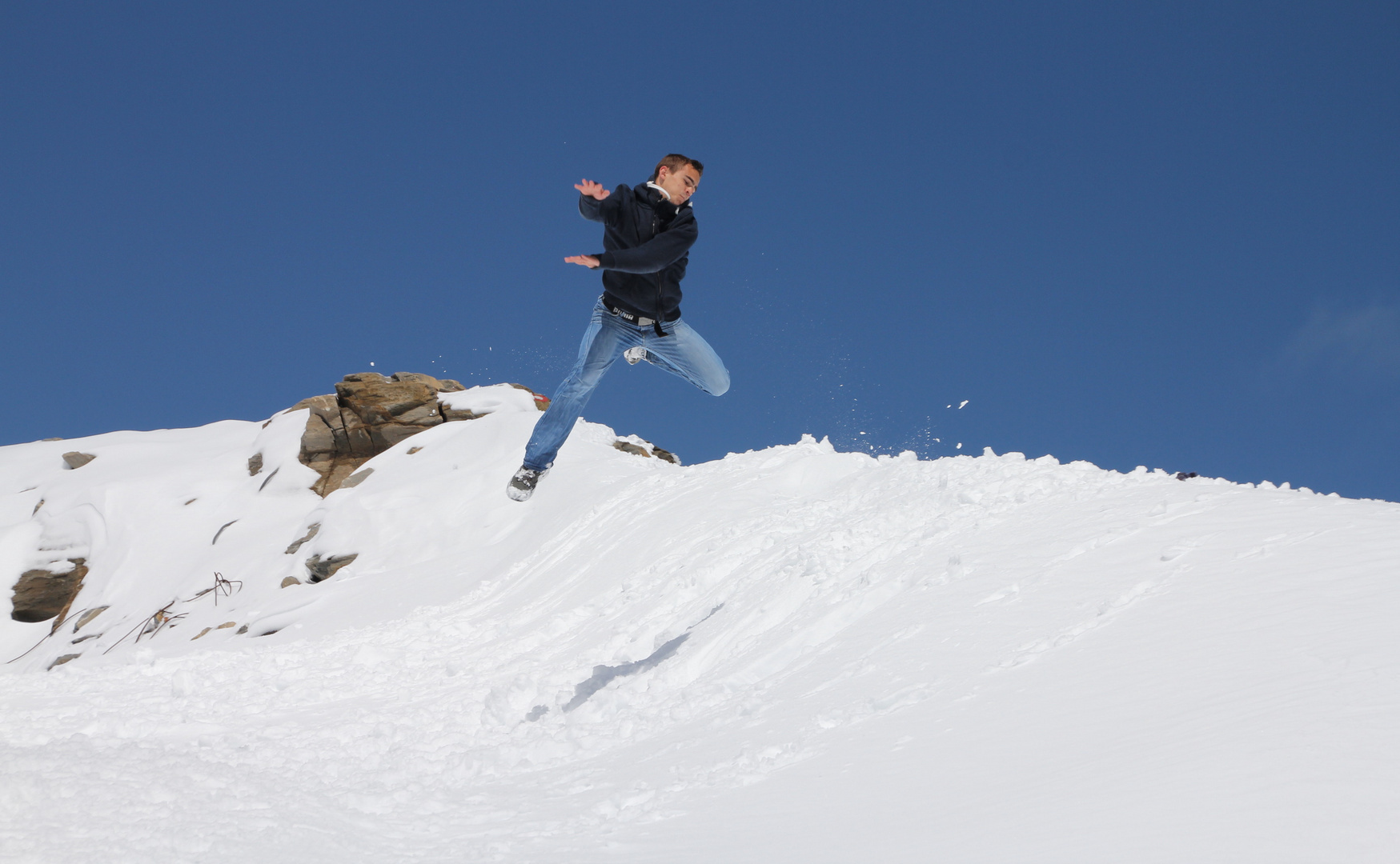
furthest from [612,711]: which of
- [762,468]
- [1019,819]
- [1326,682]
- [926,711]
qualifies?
[762,468]

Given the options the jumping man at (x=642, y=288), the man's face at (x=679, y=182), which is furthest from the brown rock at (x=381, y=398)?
the man's face at (x=679, y=182)

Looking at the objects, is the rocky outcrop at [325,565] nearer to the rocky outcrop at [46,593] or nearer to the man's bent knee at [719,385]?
the rocky outcrop at [46,593]

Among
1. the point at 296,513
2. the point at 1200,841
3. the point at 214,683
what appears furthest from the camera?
the point at 296,513

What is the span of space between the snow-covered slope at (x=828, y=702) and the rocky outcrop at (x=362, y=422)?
11.8 metres

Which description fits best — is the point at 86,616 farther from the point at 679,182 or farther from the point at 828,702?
the point at 828,702

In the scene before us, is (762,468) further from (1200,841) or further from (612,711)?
(1200,841)

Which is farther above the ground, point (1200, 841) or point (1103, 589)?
point (1103, 589)

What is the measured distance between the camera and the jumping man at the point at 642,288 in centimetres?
589

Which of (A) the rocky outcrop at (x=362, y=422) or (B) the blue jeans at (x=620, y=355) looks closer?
(B) the blue jeans at (x=620, y=355)

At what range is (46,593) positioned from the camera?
20391 millimetres

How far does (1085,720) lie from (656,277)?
427 centimetres

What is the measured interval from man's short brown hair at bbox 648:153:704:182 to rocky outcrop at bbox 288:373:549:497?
14768 mm

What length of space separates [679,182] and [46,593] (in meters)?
21.9

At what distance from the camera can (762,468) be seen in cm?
1070
